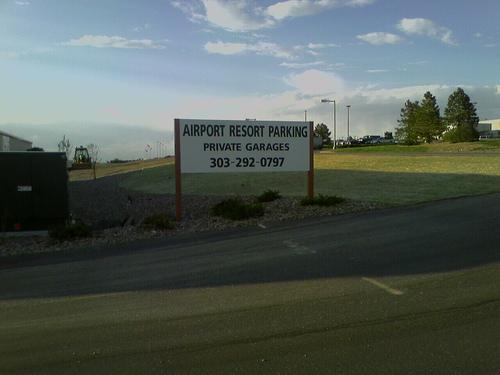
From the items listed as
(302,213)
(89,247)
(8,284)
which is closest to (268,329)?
(8,284)

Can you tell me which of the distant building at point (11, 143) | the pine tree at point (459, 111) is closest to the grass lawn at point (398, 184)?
the distant building at point (11, 143)

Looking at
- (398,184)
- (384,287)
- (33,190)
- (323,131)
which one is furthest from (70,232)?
(323,131)

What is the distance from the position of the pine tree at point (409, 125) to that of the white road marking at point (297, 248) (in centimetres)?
6362

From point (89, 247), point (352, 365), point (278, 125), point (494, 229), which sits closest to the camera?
point (352, 365)

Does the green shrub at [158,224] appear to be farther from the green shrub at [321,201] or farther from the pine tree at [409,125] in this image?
the pine tree at [409,125]

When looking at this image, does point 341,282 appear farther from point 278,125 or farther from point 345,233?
point 278,125

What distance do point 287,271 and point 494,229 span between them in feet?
13.6

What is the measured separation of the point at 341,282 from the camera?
624cm

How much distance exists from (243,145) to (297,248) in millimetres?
5084

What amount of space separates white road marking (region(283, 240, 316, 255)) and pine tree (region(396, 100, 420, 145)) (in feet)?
209

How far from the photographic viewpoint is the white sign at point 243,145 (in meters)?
12.3

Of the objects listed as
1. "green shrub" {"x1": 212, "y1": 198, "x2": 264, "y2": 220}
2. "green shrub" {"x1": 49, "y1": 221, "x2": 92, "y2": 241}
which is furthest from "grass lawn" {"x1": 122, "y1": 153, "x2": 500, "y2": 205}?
"green shrub" {"x1": 49, "y1": 221, "x2": 92, "y2": 241}

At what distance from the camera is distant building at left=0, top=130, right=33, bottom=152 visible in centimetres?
3797

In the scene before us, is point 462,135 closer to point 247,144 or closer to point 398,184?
point 398,184
